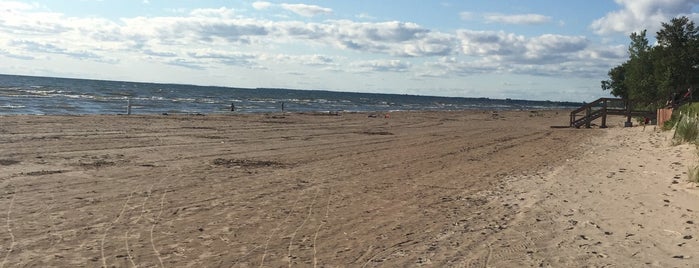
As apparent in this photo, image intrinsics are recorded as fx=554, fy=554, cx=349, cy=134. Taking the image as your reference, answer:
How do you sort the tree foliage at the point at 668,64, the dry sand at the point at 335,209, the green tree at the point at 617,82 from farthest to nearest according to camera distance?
the green tree at the point at 617,82, the tree foliage at the point at 668,64, the dry sand at the point at 335,209

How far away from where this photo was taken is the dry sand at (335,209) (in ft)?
17.7

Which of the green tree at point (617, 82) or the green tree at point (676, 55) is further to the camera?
the green tree at point (617, 82)

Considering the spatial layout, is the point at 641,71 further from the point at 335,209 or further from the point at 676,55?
the point at 335,209

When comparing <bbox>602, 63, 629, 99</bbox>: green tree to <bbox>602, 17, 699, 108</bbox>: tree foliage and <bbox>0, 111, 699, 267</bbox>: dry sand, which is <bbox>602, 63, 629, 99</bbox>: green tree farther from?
<bbox>0, 111, 699, 267</bbox>: dry sand

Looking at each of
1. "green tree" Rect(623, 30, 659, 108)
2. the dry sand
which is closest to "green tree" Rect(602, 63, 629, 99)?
"green tree" Rect(623, 30, 659, 108)

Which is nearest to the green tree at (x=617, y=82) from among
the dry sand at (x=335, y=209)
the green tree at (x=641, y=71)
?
the green tree at (x=641, y=71)

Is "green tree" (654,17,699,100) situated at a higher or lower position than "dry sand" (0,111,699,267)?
higher

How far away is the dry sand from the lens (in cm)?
538

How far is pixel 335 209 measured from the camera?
7539 millimetres

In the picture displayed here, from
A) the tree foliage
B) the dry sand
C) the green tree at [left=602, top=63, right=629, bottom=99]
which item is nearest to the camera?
the dry sand

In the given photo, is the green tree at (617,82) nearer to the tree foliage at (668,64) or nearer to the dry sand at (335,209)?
the tree foliage at (668,64)

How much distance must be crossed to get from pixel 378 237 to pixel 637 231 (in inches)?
116

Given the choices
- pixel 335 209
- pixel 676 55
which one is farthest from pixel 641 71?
A: pixel 335 209

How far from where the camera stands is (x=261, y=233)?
6.16m
